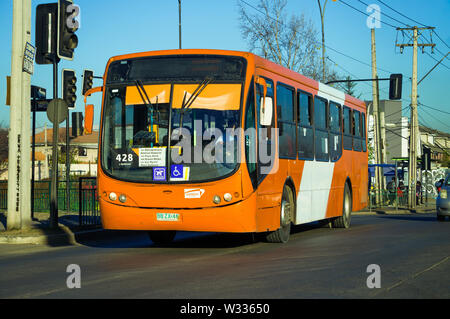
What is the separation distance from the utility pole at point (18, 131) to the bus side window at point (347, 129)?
797cm

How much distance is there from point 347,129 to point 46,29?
27.0 feet

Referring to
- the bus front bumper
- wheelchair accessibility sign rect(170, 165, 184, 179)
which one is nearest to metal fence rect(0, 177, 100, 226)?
the bus front bumper

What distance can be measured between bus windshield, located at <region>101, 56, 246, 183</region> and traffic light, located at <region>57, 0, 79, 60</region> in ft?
11.3

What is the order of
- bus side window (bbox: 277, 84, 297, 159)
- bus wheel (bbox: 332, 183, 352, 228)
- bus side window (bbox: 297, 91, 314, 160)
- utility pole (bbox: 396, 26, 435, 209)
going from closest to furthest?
bus side window (bbox: 277, 84, 297, 159), bus side window (bbox: 297, 91, 314, 160), bus wheel (bbox: 332, 183, 352, 228), utility pole (bbox: 396, 26, 435, 209)

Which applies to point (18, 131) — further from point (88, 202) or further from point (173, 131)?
point (173, 131)

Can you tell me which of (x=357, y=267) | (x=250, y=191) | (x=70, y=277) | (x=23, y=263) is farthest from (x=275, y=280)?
(x=23, y=263)

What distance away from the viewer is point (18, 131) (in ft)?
55.4

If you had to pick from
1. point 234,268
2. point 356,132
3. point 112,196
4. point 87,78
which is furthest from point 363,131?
point 234,268

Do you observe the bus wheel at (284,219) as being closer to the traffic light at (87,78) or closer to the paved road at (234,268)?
the paved road at (234,268)

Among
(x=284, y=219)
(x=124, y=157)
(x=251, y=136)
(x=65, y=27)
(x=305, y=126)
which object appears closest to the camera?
(x=251, y=136)

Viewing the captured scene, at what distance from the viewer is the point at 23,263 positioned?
11.9m

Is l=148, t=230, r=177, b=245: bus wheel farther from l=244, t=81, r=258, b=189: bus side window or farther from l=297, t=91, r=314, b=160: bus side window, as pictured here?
l=244, t=81, r=258, b=189: bus side window

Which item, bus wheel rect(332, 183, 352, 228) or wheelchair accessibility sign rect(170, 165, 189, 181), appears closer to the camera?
wheelchair accessibility sign rect(170, 165, 189, 181)

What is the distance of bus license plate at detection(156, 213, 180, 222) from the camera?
42.2ft
